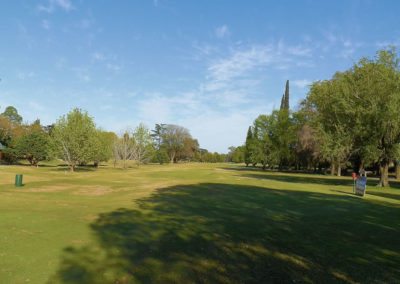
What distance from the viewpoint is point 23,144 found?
6366 centimetres

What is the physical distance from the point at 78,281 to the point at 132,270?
1160mm

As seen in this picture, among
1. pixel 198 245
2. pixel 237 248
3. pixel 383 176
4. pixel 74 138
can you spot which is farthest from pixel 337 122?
pixel 74 138

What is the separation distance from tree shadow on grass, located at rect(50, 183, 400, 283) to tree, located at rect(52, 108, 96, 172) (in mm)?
43465

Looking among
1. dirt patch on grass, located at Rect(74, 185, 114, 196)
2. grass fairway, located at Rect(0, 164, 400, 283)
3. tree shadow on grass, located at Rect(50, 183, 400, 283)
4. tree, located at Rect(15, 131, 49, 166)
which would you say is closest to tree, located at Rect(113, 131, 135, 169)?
tree, located at Rect(15, 131, 49, 166)

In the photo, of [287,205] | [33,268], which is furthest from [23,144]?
[33,268]

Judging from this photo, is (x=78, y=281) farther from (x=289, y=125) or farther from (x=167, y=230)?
(x=289, y=125)

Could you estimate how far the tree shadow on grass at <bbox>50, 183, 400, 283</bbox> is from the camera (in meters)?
7.51

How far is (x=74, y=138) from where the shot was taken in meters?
55.5

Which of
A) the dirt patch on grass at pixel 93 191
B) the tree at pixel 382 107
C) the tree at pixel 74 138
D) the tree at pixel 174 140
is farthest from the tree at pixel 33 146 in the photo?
the tree at pixel 174 140

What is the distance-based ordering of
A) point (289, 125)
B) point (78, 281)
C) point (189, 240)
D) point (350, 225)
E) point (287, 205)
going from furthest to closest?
point (289, 125) → point (287, 205) → point (350, 225) → point (189, 240) → point (78, 281)

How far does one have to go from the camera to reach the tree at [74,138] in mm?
55438

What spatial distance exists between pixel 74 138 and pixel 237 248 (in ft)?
167

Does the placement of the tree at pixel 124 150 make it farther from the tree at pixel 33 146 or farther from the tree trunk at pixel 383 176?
the tree trunk at pixel 383 176

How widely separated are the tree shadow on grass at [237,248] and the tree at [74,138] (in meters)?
43.5
